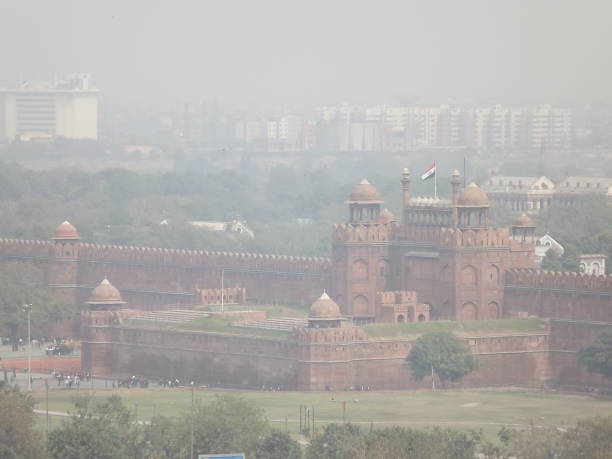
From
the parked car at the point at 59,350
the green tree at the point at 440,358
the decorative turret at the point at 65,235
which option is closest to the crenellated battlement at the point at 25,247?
the decorative turret at the point at 65,235

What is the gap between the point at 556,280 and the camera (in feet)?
401

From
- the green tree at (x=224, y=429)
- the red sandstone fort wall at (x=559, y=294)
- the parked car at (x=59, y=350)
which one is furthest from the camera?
the parked car at (x=59, y=350)

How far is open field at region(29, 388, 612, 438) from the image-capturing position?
4126 inches

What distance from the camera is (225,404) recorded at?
311ft

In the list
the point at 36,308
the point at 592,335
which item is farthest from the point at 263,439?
the point at 36,308

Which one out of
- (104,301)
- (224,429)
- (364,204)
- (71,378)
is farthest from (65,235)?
(224,429)

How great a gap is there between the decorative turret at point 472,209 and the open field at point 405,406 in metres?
9.07

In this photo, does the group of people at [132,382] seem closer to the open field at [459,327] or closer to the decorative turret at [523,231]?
the open field at [459,327]

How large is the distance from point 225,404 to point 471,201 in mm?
29857

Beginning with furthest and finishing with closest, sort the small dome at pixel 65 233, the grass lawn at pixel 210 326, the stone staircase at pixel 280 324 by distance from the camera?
the small dome at pixel 65 233 < the stone staircase at pixel 280 324 < the grass lawn at pixel 210 326

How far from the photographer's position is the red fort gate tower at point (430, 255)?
122875 mm

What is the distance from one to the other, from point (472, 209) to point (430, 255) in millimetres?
3494

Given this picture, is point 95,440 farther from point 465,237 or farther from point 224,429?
point 465,237

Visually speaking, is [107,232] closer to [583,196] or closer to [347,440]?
[583,196]
